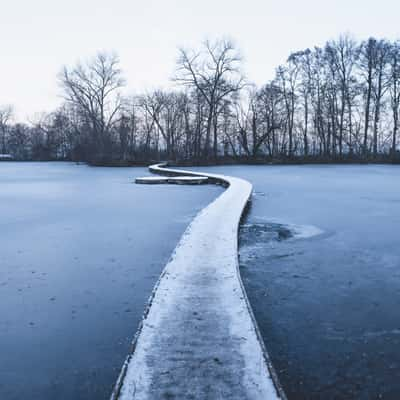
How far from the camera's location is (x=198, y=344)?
7.38 ft

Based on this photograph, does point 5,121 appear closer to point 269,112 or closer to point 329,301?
point 269,112

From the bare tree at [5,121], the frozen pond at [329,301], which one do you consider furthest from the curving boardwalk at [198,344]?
the bare tree at [5,121]

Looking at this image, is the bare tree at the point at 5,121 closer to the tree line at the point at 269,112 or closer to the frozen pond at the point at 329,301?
the tree line at the point at 269,112

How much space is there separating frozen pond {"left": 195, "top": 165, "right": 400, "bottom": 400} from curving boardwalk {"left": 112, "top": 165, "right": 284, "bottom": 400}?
19 centimetres

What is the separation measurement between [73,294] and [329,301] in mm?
2098

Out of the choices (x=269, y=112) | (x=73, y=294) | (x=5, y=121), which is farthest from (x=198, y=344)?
(x=5, y=121)

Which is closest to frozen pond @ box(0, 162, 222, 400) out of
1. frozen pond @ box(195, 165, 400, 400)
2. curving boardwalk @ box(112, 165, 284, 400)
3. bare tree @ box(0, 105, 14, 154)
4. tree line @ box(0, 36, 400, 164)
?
curving boardwalk @ box(112, 165, 284, 400)

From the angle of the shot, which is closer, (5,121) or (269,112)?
(269,112)

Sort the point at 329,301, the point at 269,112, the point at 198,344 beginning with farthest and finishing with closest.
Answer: the point at 269,112, the point at 329,301, the point at 198,344

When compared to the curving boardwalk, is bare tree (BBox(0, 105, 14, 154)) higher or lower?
higher

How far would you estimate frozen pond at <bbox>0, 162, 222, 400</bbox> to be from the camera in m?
Result: 2.12

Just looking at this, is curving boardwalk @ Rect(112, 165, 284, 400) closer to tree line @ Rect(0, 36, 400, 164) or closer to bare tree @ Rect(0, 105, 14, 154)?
tree line @ Rect(0, 36, 400, 164)

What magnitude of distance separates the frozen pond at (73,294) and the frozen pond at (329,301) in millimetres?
990

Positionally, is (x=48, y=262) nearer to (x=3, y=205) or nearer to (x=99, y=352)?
(x=99, y=352)
